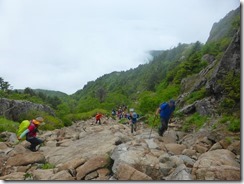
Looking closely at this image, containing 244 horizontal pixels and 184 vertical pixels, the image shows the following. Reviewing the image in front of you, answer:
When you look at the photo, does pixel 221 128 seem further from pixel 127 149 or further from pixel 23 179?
pixel 23 179

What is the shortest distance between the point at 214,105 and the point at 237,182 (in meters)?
5.16

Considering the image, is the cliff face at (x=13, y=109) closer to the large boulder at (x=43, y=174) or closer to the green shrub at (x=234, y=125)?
the large boulder at (x=43, y=174)

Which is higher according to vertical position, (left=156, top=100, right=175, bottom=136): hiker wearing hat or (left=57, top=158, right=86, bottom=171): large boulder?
(left=156, top=100, right=175, bottom=136): hiker wearing hat

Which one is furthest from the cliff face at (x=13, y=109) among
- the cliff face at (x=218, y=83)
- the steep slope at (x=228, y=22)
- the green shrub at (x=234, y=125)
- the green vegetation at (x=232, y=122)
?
the green shrub at (x=234, y=125)

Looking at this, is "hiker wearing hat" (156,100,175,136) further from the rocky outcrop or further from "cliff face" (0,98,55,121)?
"cliff face" (0,98,55,121)

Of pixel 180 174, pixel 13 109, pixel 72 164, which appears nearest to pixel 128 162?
pixel 180 174

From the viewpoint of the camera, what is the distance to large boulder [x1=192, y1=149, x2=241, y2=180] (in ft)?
15.4

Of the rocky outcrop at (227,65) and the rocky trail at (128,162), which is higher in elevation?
the rocky outcrop at (227,65)

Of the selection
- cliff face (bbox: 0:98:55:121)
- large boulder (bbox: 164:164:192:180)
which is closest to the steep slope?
large boulder (bbox: 164:164:192:180)

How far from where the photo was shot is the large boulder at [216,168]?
4.68 meters

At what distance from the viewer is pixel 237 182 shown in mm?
4621

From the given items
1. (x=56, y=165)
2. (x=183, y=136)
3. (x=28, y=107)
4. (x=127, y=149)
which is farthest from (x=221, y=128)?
(x=28, y=107)

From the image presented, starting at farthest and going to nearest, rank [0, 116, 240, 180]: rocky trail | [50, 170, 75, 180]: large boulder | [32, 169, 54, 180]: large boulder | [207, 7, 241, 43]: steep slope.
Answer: [207, 7, 241, 43]: steep slope < [32, 169, 54, 180]: large boulder < [50, 170, 75, 180]: large boulder < [0, 116, 240, 180]: rocky trail

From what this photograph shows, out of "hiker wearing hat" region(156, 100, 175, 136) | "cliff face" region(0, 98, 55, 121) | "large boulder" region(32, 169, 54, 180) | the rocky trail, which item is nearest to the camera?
the rocky trail
